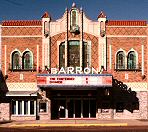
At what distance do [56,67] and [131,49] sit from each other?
775 cm

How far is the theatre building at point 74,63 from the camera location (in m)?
39.6

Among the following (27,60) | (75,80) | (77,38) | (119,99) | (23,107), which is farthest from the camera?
(27,60)

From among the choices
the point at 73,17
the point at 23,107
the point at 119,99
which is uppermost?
the point at 73,17

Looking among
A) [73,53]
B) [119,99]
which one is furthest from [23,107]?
[119,99]

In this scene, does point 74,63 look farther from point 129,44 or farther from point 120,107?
point 120,107

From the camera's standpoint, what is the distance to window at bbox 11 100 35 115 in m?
39.8

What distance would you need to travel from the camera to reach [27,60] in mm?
40250

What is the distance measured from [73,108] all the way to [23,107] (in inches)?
198

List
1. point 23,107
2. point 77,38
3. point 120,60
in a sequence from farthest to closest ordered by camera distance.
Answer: point 120,60
point 77,38
point 23,107

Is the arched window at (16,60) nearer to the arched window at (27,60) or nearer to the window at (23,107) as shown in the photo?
the arched window at (27,60)

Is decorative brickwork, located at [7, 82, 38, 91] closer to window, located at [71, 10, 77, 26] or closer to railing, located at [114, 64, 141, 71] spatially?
window, located at [71, 10, 77, 26]

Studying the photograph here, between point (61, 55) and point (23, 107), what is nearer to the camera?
point (23, 107)

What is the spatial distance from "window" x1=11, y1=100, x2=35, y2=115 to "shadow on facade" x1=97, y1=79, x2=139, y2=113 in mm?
6738

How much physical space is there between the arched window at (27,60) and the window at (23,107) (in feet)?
11.6
